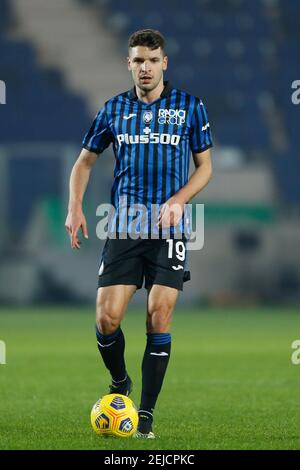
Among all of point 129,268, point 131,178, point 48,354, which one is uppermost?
point 131,178

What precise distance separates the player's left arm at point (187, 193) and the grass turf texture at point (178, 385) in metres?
1.02

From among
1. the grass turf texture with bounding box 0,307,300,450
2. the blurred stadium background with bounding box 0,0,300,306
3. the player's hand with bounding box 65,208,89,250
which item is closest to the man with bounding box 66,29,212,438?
the player's hand with bounding box 65,208,89,250

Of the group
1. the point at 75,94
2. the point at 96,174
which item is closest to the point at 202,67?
the point at 75,94

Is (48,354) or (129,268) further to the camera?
(48,354)

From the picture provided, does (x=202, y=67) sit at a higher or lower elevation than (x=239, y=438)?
higher

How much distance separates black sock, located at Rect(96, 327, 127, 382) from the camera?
5.32 m

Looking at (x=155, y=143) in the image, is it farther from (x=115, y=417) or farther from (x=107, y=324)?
(x=115, y=417)

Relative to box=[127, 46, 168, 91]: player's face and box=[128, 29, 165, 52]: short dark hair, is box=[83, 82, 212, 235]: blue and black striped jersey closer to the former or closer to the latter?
box=[127, 46, 168, 91]: player's face

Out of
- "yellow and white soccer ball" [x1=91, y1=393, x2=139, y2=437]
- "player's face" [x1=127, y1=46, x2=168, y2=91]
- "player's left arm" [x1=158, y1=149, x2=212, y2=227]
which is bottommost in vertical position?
"yellow and white soccer ball" [x1=91, y1=393, x2=139, y2=437]

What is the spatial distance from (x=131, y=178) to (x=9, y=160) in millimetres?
17899

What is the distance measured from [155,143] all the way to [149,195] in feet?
0.82

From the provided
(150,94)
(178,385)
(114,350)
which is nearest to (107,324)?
(114,350)

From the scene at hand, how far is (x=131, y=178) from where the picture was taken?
5.25 meters

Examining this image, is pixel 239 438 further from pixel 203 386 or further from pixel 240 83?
pixel 240 83
